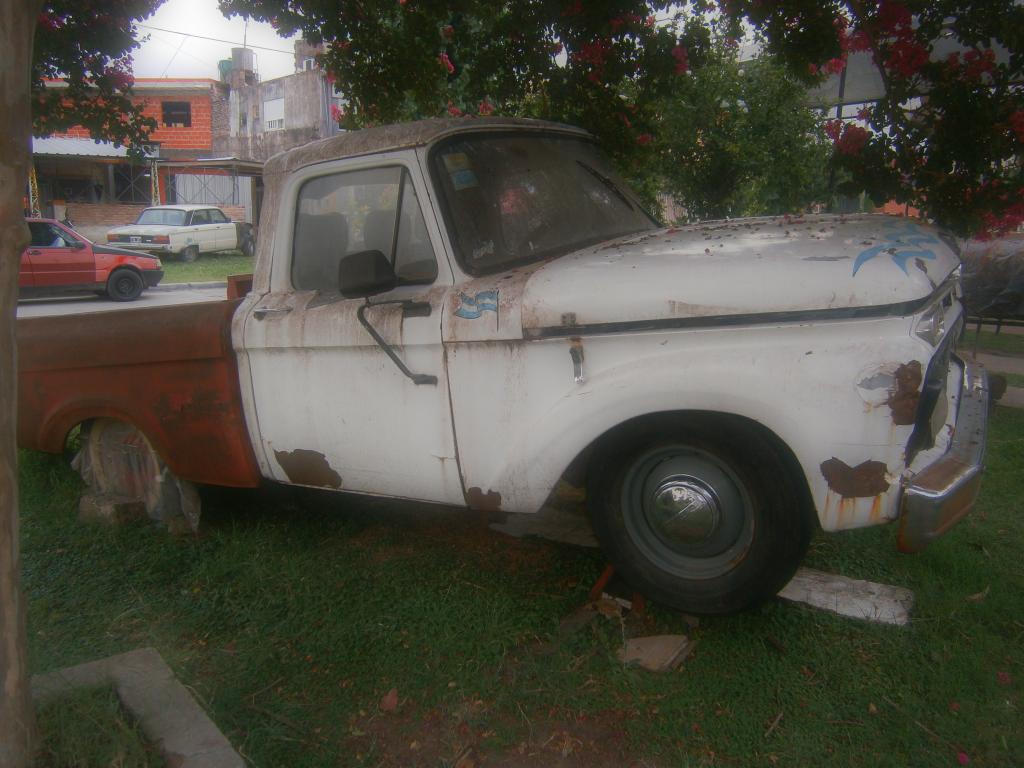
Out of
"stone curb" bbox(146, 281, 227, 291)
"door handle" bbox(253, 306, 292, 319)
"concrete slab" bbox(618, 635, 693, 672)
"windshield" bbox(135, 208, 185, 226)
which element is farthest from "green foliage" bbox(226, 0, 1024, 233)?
"windshield" bbox(135, 208, 185, 226)

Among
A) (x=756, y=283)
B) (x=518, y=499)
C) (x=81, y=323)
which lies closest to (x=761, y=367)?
(x=756, y=283)

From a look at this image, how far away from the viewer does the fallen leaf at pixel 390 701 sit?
2.71 m

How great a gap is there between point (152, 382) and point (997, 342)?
8731 millimetres

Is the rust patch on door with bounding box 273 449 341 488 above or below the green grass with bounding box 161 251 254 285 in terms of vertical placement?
below

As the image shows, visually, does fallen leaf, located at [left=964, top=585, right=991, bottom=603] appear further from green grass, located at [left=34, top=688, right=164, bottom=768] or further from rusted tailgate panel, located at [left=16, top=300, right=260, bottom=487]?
rusted tailgate panel, located at [left=16, top=300, right=260, bottom=487]

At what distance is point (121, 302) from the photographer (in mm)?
15797

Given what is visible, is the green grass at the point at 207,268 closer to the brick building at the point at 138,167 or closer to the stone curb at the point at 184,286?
the stone curb at the point at 184,286

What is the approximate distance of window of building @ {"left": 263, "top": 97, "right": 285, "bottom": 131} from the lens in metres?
33.8

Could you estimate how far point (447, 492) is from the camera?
3.15m

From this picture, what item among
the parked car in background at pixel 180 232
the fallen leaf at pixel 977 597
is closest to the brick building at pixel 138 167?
the parked car in background at pixel 180 232

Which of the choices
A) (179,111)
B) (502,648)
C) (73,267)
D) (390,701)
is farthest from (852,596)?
(179,111)

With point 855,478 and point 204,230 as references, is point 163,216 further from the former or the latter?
point 855,478

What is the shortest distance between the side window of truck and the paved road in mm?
11216

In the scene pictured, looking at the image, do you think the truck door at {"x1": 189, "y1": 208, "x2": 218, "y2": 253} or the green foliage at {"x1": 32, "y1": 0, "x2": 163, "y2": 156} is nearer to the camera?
the green foliage at {"x1": 32, "y1": 0, "x2": 163, "y2": 156}
